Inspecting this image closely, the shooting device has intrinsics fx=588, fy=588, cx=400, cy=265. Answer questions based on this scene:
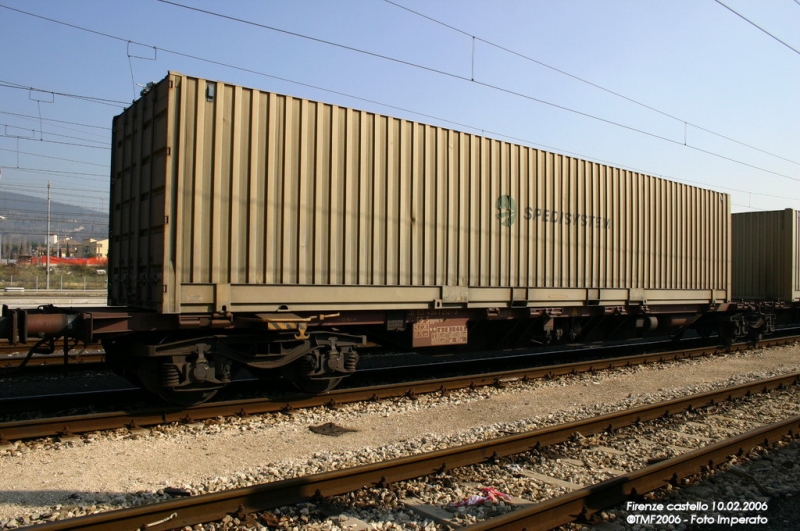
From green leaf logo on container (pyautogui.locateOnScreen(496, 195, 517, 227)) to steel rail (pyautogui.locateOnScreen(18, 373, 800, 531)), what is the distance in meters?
3.86

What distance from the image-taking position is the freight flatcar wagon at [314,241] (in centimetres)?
672

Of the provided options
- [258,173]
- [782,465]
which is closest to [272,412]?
[258,173]

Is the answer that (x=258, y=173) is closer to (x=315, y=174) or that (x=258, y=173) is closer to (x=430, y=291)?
(x=315, y=174)

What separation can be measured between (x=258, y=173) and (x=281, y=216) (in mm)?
590

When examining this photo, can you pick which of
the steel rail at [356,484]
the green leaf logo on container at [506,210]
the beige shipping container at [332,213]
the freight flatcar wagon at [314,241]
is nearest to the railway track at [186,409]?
the freight flatcar wagon at [314,241]

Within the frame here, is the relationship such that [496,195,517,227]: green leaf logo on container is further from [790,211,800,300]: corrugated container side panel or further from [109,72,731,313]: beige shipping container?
[790,211,800,300]: corrugated container side panel

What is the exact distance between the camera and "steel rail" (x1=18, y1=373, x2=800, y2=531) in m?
3.88

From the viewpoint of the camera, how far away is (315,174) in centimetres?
764

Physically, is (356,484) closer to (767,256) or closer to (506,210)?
(506,210)

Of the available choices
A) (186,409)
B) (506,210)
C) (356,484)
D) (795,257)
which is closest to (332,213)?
(186,409)

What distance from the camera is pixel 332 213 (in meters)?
7.77

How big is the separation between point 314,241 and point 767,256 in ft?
52.2

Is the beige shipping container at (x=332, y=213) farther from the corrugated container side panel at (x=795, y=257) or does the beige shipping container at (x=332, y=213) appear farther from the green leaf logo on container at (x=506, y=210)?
the corrugated container side panel at (x=795, y=257)

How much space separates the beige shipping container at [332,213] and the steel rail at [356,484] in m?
2.91
